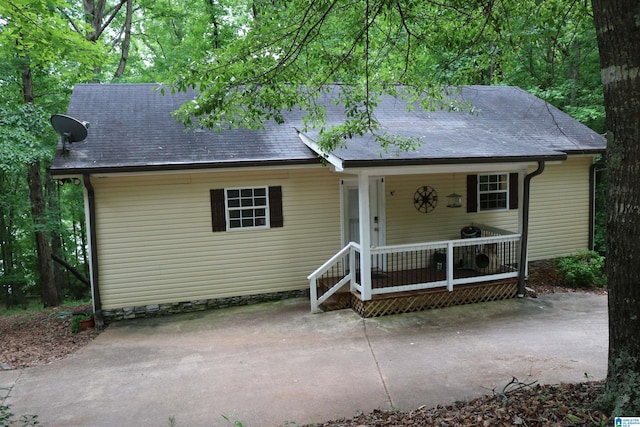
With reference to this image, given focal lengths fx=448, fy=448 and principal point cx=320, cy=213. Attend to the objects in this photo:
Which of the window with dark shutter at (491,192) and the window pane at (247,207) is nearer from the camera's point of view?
the window pane at (247,207)

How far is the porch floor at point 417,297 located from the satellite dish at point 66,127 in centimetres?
545

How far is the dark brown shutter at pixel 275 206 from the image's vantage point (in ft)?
29.0

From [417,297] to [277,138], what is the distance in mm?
4226

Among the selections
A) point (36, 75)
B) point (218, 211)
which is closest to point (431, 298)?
point (218, 211)

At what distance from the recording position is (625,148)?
309cm

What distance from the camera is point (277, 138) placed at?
9281 millimetres

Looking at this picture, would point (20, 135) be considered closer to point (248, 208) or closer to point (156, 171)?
point (156, 171)

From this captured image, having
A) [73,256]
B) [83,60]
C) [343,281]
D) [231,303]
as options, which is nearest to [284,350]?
[343,281]

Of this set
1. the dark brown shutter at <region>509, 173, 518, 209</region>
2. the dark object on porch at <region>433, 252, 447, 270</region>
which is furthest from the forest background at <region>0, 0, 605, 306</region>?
the dark object on porch at <region>433, 252, 447, 270</region>

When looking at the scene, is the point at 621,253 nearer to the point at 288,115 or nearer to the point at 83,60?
the point at 288,115

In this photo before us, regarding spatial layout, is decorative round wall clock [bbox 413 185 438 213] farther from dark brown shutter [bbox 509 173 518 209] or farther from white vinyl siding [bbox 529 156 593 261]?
white vinyl siding [bbox 529 156 593 261]

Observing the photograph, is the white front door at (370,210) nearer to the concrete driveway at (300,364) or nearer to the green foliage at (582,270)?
the concrete driveway at (300,364)

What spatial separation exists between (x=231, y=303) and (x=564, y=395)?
6331 millimetres

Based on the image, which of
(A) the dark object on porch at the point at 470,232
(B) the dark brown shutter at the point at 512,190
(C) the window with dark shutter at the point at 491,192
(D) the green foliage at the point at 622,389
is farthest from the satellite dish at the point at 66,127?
(B) the dark brown shutter at the point at 512,190
